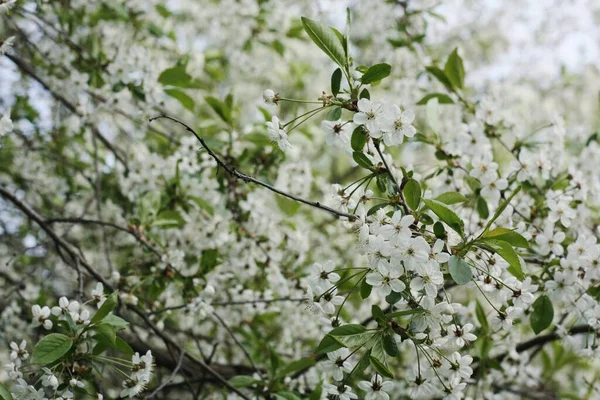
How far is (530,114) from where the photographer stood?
7.17 meters

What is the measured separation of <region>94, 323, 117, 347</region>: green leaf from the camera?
1859 millimetres

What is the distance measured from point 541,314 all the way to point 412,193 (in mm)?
730

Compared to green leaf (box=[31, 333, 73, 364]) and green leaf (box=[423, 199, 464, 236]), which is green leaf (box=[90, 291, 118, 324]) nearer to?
green leaf (box=[31, 333, 73, 364])

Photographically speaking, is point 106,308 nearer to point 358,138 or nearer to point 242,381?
point 242,381

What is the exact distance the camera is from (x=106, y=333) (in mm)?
1875

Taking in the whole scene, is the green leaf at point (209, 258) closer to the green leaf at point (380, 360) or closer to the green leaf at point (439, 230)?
the green leaf at point (380, 360)

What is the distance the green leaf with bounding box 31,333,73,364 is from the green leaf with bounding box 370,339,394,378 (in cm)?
95

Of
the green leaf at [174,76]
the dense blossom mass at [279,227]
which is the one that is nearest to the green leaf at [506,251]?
the dense blossom mass at [279,227]

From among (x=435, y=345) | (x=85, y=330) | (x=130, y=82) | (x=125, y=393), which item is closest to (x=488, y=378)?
(x=435, y=345)

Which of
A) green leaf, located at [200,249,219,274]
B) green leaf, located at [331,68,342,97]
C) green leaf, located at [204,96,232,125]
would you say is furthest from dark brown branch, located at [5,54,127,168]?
green leaf, located at [331,68,342,97]

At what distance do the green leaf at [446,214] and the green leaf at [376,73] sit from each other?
402 mm

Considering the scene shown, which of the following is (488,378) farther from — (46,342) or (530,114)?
(530,114)

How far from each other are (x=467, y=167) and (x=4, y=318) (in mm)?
2493

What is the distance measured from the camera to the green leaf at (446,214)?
5.30 feet
